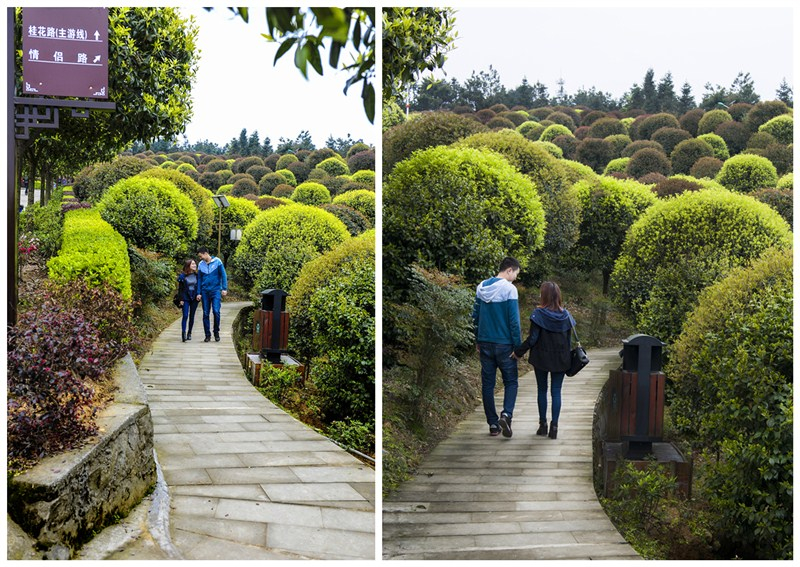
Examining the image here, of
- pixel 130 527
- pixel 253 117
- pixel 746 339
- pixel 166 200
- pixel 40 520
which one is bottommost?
pixel 130 527

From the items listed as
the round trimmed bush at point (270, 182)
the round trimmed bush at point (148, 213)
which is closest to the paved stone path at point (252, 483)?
the round trimmed bush at point (148, 213)

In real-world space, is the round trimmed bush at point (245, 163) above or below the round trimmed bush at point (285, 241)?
above

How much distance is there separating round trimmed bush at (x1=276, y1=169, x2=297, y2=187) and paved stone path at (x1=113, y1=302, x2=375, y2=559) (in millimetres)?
9747

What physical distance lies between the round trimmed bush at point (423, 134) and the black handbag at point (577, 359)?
4.14 feet

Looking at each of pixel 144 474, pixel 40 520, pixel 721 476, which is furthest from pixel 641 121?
pixel 40 520

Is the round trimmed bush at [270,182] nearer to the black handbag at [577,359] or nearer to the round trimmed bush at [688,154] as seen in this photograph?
the round trimmed bush at [688,154]

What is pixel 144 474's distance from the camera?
9.27ft

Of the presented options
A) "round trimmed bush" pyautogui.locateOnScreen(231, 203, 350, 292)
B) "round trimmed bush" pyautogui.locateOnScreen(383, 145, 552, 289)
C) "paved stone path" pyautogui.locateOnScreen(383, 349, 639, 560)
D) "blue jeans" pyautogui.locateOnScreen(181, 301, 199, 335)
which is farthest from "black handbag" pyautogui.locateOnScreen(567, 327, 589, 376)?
"round trimmed bush" pyautogui.locateOnScreen(231, 203, 350, 292)

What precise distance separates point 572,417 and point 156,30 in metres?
3.94

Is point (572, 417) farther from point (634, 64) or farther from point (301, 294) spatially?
point (301, 294)

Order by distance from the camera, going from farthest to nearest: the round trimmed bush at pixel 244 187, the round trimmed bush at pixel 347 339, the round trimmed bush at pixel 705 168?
the round trimmed bush at pixel 244 187 → the round trimmed bush at pixel 347 339 → the round trimmed bush at pixel 705 168

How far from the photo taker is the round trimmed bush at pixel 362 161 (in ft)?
42.7

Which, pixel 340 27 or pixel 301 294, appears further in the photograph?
pixel 301 294

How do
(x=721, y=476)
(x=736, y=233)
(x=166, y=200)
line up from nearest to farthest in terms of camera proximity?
(x=721, y=476), (x=736, y=233), (x=166, y=200)
